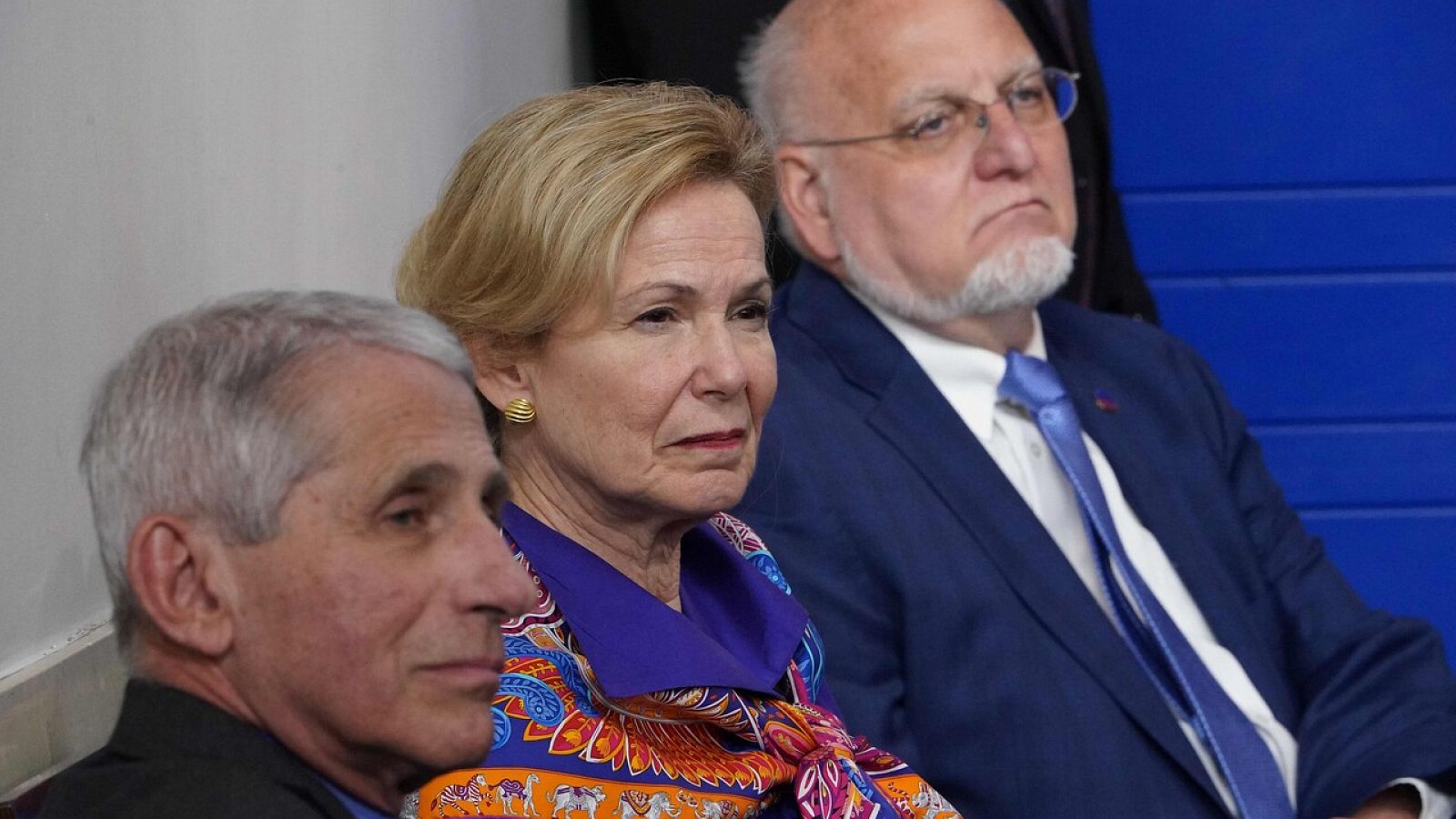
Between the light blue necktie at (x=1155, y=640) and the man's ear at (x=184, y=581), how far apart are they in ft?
5.26

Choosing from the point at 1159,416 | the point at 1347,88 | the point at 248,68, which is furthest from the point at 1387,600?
the point at 248,68

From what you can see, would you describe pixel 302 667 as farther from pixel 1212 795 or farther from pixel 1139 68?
pixel 1139 68

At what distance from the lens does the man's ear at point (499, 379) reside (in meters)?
1.90

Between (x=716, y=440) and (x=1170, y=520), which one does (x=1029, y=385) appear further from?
(x=716, y=440)

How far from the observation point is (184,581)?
1.21 metres

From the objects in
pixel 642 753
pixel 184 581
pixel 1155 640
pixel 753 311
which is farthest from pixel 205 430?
pixel 1155 640

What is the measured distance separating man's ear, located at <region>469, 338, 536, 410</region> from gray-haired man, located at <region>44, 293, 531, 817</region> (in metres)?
0.60

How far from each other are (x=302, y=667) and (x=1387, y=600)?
11.7 feet

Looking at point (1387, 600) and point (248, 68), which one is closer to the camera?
point (248, 68)

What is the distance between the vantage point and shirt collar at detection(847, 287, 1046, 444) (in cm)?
269

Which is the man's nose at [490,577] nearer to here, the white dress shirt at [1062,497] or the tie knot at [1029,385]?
the white dress shirt at [1062,497]

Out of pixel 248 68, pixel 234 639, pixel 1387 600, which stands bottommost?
pixel 1387 600

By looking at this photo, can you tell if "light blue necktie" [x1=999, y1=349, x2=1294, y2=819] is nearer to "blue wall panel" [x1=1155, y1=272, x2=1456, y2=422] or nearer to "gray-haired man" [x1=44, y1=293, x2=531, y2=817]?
"gray-haired man" [x1=44, y1=293, x2=531, y2=817]

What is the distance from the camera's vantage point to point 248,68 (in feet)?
7.00
